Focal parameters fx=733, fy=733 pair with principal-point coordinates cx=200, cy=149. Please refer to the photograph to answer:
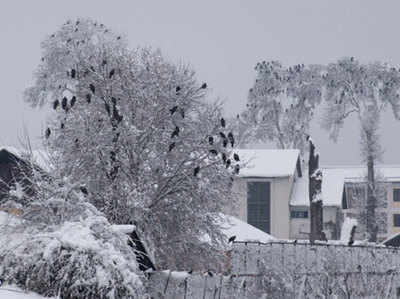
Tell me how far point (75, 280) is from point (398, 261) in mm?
13724

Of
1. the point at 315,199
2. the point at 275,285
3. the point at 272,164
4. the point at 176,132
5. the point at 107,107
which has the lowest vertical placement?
the point at 275,285

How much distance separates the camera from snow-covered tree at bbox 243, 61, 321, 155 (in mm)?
63125

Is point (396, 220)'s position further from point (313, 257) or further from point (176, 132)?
point (176, 132)

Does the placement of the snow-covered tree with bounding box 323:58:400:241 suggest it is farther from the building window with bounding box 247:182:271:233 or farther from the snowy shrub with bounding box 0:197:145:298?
the snowy shrub with bounding box 0:197:145:298

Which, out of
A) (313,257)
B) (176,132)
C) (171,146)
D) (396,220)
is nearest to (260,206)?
(396,220)

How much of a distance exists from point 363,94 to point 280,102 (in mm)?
10205

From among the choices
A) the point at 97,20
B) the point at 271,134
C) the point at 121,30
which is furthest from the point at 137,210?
the point at 271,134

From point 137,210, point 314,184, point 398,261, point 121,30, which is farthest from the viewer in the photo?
point 121,30

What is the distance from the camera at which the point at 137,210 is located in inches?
797

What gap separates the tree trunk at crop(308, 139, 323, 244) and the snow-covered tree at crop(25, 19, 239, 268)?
1206cm

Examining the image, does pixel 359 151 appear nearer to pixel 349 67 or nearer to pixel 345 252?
pixel 349 67

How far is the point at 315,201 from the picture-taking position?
34094 mm

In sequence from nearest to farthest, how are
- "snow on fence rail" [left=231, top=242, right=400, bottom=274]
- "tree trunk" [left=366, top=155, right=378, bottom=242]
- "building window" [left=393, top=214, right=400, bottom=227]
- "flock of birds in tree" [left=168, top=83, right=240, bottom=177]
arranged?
"snow on fence rail" [left=231, top=242, right=400, bottom=274], "flock of birds in tree" [left=168, top=83, right=240, bottom=177], "tree trunk" [left=366, top=155, right=378, bottom=242], "building window" [left=393, top=214, right=400, bottom=227]

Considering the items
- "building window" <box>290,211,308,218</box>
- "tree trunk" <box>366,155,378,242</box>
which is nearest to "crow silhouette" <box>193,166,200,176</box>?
"tree trunk" <box>366,155,378,242</box>
